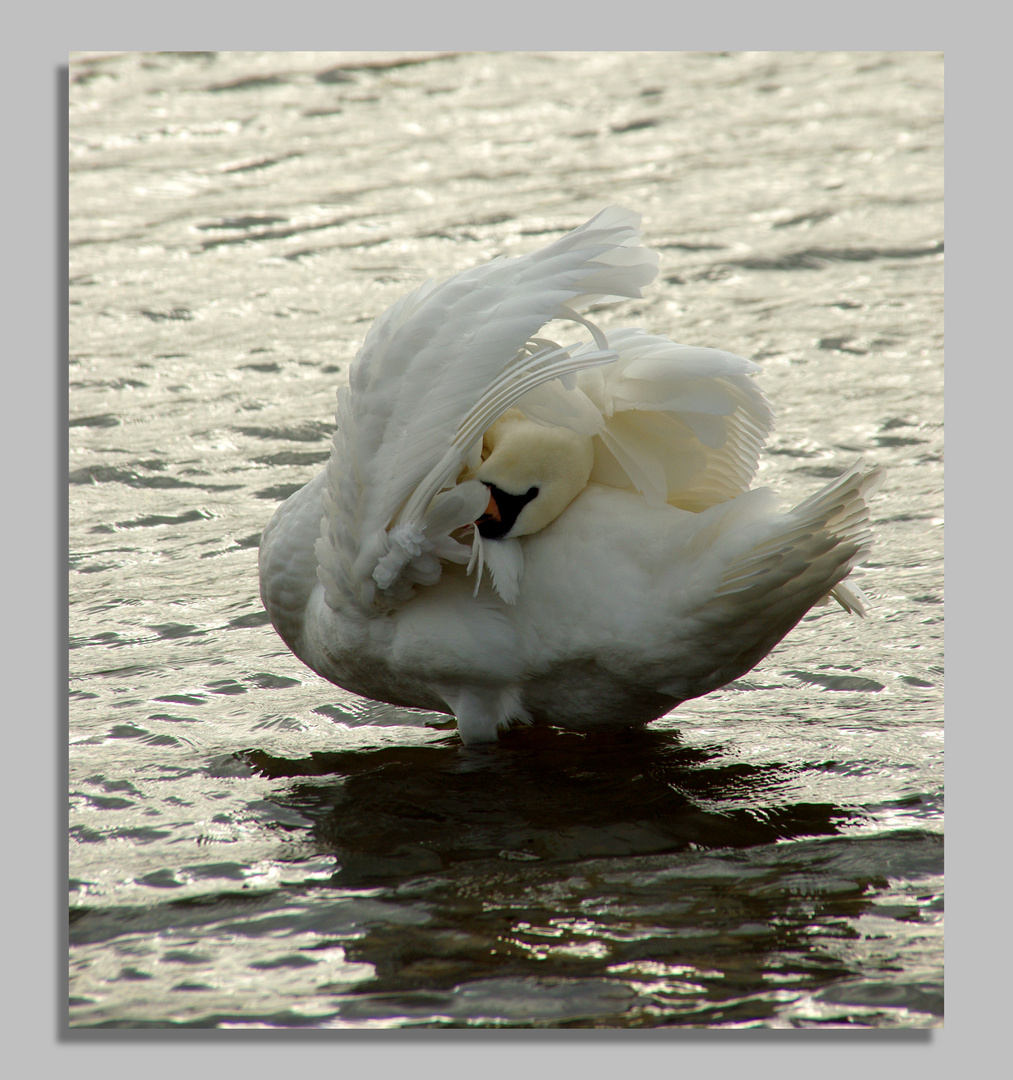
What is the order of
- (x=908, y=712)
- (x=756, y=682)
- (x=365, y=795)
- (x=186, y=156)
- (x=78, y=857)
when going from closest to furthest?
(x=78, y=857) → (x=365, y=795) → (x=908, y=712) → (x=756, y=682) → (x=186, y=156)

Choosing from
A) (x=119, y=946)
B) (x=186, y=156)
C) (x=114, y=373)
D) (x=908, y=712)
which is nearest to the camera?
(x=119, y=946)

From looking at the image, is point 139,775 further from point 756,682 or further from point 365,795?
point 756,682

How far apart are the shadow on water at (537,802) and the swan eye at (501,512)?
0.71m

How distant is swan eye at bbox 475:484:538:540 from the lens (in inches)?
130

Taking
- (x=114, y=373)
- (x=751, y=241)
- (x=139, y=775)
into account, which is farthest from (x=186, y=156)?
(x=139, y=775)

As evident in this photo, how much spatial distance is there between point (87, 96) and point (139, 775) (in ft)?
19.7

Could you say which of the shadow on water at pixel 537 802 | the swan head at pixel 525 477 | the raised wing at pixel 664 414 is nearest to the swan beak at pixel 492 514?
the swan head at pixel 525 477

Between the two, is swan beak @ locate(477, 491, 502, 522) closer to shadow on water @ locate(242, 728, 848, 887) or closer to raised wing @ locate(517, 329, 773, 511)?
raised wing @ locate(517, 329, 773, 511)

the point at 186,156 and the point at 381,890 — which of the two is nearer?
the point at 381,890

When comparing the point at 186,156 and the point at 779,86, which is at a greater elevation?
the point at 779,86

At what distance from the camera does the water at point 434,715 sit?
2.89m

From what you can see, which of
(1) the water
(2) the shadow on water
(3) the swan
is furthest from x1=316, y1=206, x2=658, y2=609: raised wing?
(1) the water

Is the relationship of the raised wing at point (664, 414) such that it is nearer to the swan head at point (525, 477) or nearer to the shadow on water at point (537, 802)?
the swan head at point (525, 477)

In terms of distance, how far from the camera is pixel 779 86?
29.9 feet
